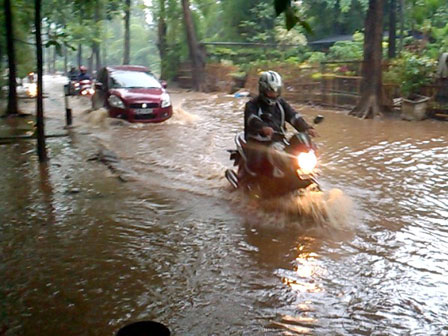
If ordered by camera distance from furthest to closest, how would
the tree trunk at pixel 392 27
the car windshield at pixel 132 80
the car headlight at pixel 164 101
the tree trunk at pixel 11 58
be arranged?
the tree trunk at pixel 392 27, the car windshield at pixel 132 80, the car headlight at pixel 164 101, the tree trunk at pixel 11 58

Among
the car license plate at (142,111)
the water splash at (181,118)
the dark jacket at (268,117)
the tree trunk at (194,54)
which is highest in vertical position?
the tree trunk at (194,54)

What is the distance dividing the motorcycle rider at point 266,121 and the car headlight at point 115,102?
334 inches

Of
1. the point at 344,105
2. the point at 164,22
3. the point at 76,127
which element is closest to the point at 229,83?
the point at 164,22

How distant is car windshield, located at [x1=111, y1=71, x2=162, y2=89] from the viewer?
15375 mm

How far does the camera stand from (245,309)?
4016 mm

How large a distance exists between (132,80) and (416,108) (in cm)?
911

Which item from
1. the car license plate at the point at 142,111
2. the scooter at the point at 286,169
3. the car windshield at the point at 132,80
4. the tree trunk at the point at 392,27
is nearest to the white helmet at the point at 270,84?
the scooter at the point at 286,169

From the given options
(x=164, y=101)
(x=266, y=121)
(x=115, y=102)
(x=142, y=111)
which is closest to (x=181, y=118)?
(x=164, y=101)

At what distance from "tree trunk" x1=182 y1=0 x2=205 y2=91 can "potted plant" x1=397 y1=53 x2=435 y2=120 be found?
15.4 meters

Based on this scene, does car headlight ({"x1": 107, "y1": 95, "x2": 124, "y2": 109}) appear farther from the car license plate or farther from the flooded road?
the flooded road

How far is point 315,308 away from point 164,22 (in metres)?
31.9

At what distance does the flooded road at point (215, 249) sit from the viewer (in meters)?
3.91

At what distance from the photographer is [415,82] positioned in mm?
15633

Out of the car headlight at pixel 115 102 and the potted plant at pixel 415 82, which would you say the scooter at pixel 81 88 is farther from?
the potted plant at pixel 415 82
